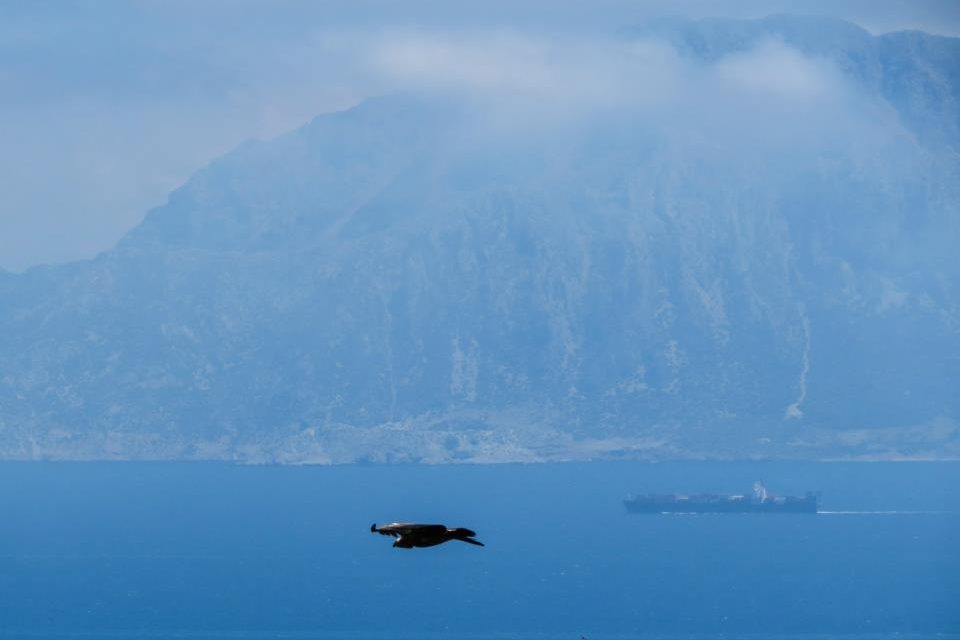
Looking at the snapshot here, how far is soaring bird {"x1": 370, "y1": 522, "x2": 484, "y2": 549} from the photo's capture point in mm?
64875

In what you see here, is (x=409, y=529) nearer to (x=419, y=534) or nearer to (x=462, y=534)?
(x=419, y=534)

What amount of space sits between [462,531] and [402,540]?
6.61 feet

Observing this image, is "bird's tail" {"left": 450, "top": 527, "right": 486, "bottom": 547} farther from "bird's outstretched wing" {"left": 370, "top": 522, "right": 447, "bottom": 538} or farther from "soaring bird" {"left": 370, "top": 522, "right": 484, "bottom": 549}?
"bird's outstretched wing" {"left": 370, "top": 522, "right": 447, "bottom": 538}

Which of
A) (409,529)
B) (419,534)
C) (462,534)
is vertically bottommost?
(462,534)

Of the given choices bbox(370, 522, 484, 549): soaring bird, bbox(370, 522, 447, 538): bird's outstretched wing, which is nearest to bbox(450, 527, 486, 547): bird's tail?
bbox(370, 522, 484, 549): soaring bird

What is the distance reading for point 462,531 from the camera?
212ft

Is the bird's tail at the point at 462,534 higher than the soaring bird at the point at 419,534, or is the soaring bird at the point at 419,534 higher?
the soaring bird at the point at 419,534

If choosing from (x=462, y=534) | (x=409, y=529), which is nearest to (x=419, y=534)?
(x=409, y=529)

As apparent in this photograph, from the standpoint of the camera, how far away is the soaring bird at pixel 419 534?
213ft

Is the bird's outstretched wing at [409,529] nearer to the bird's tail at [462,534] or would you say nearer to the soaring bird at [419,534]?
the soaring bird at [419,534]

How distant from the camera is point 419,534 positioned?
65.1 metres

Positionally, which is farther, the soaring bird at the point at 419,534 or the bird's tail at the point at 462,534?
the soaring bird at the point at 419,534

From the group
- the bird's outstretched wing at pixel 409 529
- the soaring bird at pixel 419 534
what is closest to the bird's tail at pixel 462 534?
the soaring bird at pixel 419 534

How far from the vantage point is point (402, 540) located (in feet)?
214
